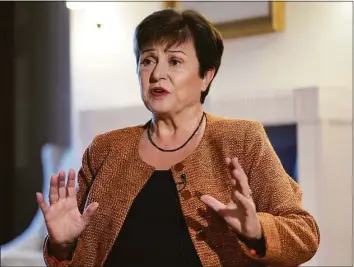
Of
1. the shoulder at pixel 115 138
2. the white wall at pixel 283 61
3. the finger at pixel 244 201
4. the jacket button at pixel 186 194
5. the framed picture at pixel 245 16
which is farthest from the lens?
the framed picture at pixel 245 16

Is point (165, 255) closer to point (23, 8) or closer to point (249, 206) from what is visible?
point (249, 206)

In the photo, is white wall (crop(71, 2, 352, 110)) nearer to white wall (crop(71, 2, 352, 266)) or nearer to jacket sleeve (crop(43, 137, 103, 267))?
white wall (crop(71, 2, 352, 266))

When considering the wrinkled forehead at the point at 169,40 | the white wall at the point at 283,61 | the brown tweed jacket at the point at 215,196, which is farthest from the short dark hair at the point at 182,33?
the white wall at the point at 283,61

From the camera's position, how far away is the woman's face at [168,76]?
0.92 metres

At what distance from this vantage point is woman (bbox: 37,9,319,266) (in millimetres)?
864

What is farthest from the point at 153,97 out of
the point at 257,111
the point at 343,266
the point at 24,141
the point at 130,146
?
the point at 24,141

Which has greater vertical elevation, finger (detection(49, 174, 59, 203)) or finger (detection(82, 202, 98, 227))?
finger (detection(49, 174, 59, 203))

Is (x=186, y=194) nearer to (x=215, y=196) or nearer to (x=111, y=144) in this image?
(x=215, y=196)

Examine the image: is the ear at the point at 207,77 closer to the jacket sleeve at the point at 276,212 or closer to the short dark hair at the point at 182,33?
the short dark hair at the point at 182,33

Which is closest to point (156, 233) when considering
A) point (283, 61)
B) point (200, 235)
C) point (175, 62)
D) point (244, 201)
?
point (200, 235)

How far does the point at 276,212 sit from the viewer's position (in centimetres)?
86

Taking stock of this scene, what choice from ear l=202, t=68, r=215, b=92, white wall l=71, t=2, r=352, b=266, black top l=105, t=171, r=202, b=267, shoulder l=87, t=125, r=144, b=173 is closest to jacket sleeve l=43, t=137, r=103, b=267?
shoulder l=87, t=125, r=144, b=173

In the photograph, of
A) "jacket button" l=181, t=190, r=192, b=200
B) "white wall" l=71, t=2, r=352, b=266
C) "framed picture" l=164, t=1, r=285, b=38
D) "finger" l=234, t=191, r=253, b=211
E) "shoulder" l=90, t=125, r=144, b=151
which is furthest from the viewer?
"framed picture" l=164, t=1, r=285, b=38

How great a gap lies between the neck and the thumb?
176 millimetres
